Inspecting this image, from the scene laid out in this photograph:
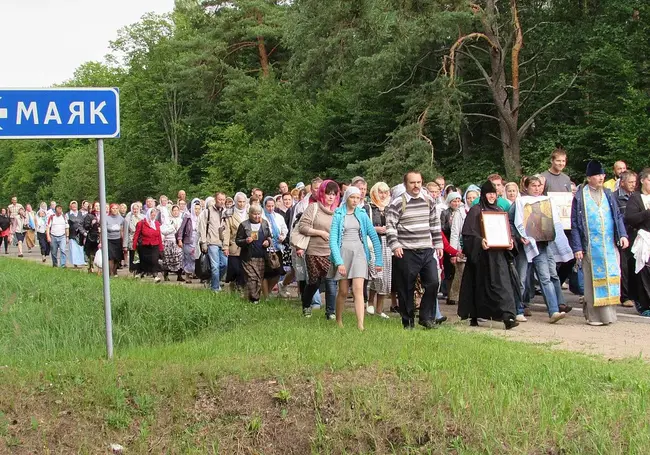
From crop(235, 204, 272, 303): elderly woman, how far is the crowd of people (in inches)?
0.7

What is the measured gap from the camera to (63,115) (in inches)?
321

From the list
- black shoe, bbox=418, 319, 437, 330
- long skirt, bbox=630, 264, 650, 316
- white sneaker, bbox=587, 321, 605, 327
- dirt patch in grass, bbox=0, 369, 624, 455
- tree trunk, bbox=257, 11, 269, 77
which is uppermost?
tree trunk, bbox=257, 11, 269, 77

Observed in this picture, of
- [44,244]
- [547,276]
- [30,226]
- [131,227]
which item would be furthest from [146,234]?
[30,226]

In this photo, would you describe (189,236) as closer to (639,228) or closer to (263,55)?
(639,228)

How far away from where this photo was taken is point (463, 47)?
31.0 m

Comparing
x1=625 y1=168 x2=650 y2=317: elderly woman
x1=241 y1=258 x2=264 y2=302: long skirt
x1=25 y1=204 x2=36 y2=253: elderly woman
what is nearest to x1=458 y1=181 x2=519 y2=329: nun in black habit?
x1=625 y1=168 x2=650 y2=317: elderly woman

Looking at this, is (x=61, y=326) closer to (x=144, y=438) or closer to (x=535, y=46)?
(x=144, y=438)

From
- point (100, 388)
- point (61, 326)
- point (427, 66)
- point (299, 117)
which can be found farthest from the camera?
point (299, 117)

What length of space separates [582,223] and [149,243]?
11.7 meters

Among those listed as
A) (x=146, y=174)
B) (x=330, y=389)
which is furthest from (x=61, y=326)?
(x=146, y=174)

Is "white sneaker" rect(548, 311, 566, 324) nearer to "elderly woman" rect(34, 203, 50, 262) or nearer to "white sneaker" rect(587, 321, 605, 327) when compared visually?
"white sneaker" rect(587, 321, 605, 327)

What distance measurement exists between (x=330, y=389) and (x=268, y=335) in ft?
9.15

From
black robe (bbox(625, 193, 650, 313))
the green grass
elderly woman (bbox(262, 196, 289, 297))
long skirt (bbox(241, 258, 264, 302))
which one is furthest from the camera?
elderly woman (bbox(262, 196, 289, 297))

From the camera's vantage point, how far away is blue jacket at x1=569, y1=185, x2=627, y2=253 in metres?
11.8
